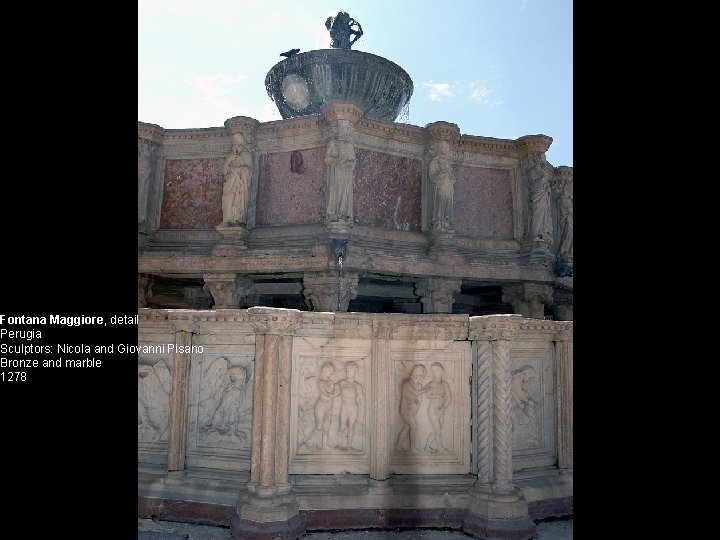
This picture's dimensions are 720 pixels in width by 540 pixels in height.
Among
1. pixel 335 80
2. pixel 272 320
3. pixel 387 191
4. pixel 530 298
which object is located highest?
pixel 335 80

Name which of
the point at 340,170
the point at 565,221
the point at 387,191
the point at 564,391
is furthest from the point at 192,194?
the point at 565,221

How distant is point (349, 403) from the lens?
16.6 ft

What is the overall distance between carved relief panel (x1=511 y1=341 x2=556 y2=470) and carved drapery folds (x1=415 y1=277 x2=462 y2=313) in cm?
311

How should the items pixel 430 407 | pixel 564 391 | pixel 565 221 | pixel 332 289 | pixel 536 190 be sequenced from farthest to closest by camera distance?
pixel 565 221 < pixel 536 190 < pixel 332 289 < pixel 564 391 < pixel 430 407

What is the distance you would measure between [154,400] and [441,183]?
598 centimetres

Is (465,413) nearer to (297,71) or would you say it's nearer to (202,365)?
(202,365)

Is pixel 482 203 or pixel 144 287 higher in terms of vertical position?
pixel 482 203

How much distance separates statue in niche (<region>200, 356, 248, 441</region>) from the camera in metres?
5.05

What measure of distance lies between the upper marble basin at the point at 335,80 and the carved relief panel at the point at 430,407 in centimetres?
711

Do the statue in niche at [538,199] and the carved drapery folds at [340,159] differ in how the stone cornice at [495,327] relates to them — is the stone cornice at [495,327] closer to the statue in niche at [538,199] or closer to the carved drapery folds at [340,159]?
the carved drapery folds at [340,159]

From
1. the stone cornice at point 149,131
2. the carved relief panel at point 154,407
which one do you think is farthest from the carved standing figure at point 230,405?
the stone cornice at point 149,131

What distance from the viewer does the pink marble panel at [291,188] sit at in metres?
8.87

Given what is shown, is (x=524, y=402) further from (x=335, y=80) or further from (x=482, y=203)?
(x=335, y=80)
